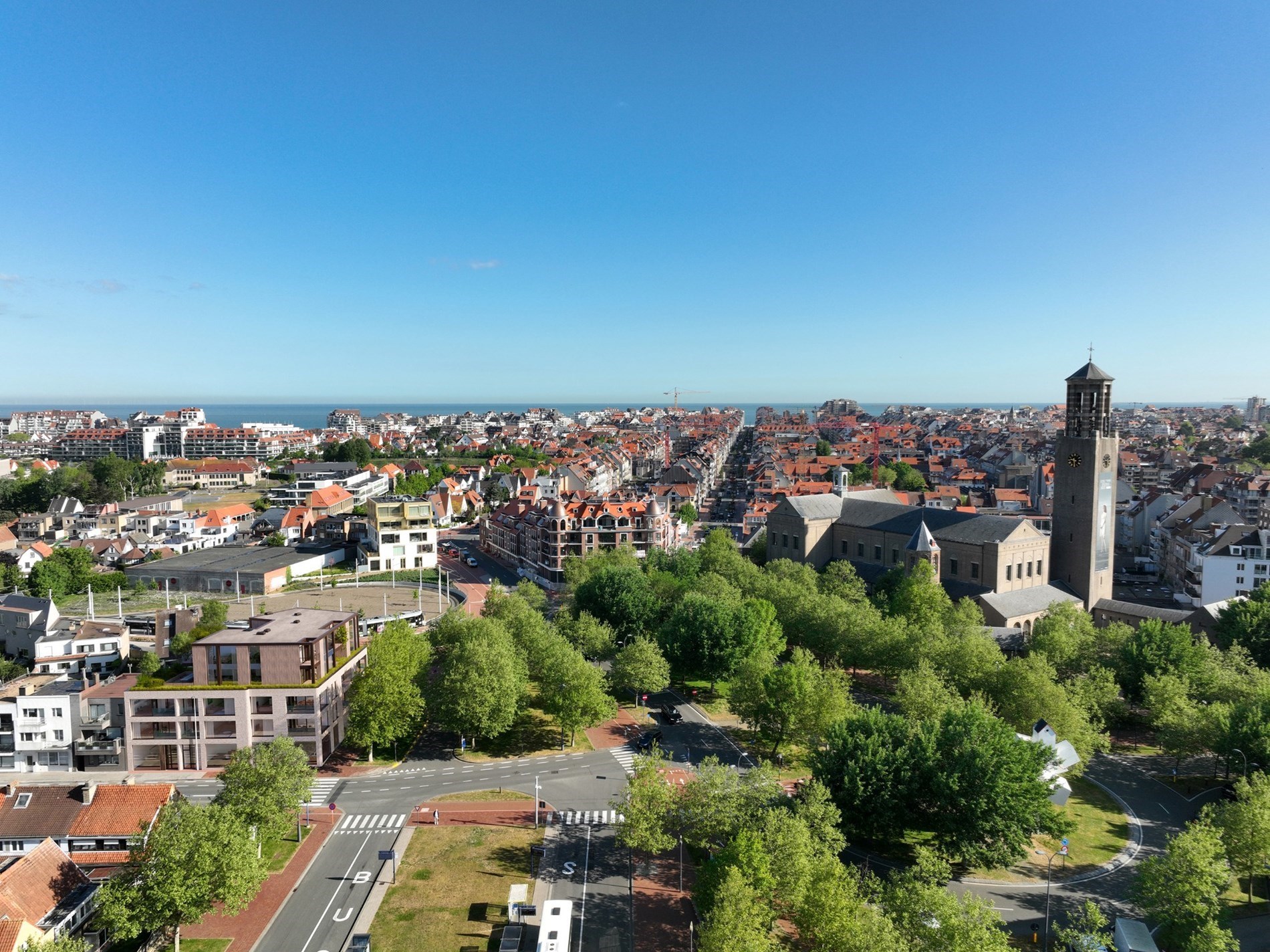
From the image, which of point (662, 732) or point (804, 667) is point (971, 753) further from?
point (662, 732)

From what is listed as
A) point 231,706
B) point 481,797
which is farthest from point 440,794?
point 231,706

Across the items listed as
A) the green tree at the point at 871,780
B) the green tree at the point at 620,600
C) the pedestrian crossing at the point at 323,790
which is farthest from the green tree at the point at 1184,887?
the pedestrian crossing at the point at 323,790

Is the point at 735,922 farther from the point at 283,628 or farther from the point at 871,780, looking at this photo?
the point at 283,628

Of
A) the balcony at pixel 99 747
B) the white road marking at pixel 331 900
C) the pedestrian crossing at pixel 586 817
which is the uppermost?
the balcony at pixel 99 747

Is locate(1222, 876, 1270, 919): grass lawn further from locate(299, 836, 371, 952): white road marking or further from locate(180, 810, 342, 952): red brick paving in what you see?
locate(180, 810, 342, 952): red brick paving

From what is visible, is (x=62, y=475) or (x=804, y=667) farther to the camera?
(x=62, y=475)

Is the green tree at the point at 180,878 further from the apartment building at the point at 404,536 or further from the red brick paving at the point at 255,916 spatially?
the apartment building at the point at 404,536

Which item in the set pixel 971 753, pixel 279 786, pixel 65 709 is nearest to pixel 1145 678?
pixel 971 753
